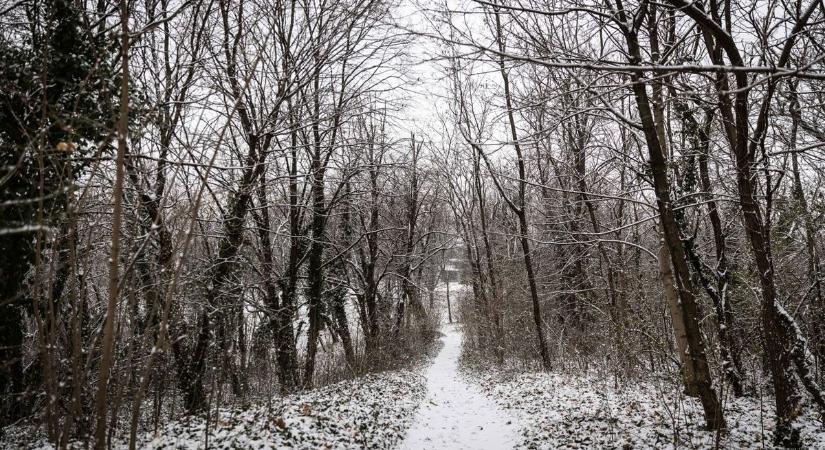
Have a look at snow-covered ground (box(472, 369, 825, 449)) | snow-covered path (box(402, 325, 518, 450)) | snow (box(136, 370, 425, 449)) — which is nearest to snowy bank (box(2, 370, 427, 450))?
snow (box(136, 370, 425, 449))

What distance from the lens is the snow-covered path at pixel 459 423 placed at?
20.0ft

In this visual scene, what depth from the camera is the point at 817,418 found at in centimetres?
481

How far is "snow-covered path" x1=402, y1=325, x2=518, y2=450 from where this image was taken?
6090 millimetres

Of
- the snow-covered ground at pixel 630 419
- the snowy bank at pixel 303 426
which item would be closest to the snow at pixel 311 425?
the snowy bank at pixel 303 426

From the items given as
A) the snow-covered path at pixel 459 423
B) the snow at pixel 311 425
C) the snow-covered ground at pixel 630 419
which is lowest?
the snow-covered path at pixel 459 423

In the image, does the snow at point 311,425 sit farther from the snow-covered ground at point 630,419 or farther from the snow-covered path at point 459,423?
the snow-covered ground at point 630,419

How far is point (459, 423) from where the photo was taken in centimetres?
745

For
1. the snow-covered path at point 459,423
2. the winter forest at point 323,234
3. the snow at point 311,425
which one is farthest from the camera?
the snow-covered path at point 459,423

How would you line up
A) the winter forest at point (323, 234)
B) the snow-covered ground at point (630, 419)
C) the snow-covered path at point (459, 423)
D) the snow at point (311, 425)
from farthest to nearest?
1. the snow-covered path at point (459, 423)
2. the snow at point (311, 425)
3. the snow-covered ground at point (630, 419)
4. the winter forest at point (323, 234)

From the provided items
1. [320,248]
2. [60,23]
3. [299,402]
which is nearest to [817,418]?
[299,402]

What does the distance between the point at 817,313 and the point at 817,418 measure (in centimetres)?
180

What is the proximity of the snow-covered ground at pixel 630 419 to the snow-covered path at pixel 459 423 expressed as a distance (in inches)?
13.4

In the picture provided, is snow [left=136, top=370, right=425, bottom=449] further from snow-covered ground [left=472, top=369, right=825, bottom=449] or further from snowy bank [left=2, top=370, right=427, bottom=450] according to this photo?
snow-covered ground [left=472, top=369, right=825, bottom=449]

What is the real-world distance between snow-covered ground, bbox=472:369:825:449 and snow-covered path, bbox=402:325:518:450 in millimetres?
341
